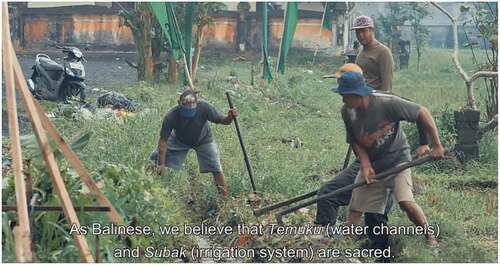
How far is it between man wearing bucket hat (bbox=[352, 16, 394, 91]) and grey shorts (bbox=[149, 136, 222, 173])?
1.36 meters

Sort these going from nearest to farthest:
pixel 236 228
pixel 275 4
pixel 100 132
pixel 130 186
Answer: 1. pixel 130 186
2. pixel 236 228
3. pixel 100 132
4. pixel 275 4

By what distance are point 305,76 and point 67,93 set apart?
139 inches

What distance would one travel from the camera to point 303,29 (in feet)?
34.7

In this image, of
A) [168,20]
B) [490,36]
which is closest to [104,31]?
[168,20]

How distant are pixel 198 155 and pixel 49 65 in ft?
7.52

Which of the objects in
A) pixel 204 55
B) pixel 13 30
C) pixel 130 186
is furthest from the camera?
pixel 204 55

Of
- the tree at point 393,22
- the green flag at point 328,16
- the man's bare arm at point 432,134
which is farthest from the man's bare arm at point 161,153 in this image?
the tree at point 393,22

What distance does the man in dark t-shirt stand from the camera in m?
6.90

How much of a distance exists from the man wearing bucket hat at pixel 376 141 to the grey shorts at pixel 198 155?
53.8 inches

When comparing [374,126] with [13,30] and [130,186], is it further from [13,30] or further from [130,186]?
[13,30]

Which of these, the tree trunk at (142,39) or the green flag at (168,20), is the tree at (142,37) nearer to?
the tree trunk at (142,39)

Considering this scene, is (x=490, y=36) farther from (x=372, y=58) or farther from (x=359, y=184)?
(x=359, y=184)

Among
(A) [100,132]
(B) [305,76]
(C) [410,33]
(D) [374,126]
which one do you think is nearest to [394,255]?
(D) [374,126]

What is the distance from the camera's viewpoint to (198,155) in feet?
23.3
